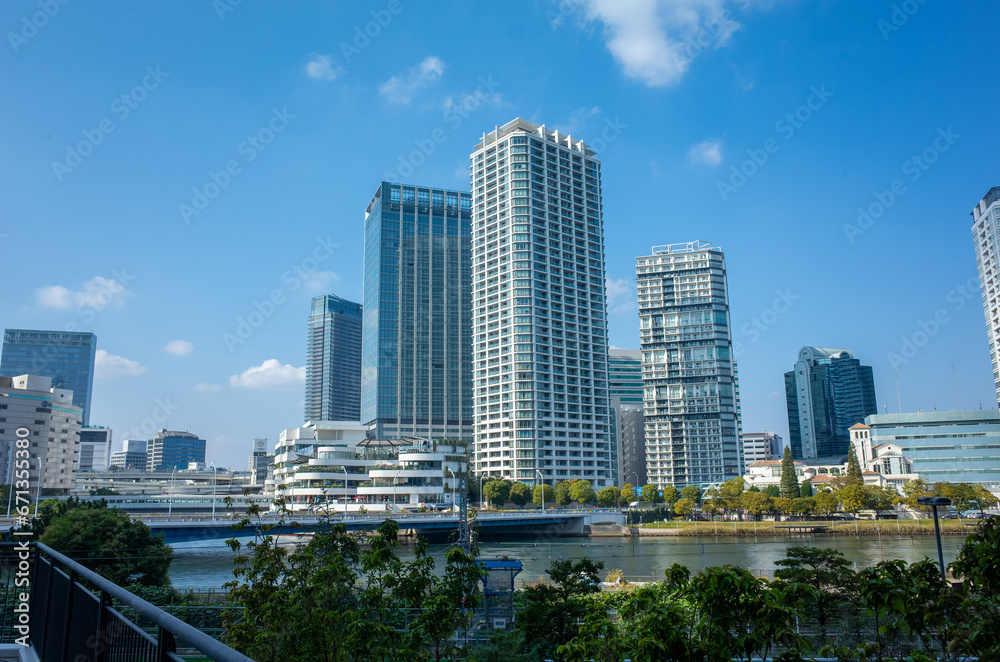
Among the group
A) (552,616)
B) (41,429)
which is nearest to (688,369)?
(41,429)

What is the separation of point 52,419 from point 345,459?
5645 centimetres

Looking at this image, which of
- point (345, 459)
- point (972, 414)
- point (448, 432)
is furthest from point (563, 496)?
point (972, 414)

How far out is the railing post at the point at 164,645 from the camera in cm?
327

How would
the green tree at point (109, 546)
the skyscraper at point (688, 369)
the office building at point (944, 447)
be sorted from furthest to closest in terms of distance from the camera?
the skyscraper at point (688, 369) < the office building at point (944, 447) < the green tree at point (109, 546)

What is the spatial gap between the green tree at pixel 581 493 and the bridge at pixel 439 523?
943cm

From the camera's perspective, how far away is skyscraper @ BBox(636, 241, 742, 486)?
161875 mm

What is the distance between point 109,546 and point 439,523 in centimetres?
A: 4676

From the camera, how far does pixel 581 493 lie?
11731 centimetres

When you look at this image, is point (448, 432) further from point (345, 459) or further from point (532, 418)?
point (345, 459)

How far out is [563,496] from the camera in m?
118

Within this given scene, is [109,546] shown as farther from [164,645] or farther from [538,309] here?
[538,309]

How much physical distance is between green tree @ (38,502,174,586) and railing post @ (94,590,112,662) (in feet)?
150

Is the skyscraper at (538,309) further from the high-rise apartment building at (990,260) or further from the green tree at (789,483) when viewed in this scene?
the high-rise apartment building at (990,260)

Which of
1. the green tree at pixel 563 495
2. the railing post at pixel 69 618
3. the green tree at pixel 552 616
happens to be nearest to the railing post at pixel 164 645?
the railing post at pixel 69 618
